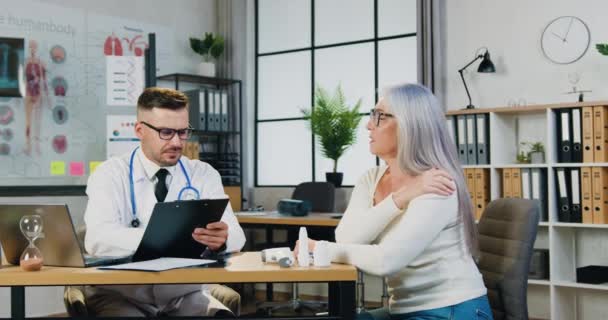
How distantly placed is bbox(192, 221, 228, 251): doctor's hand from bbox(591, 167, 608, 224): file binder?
3007mm

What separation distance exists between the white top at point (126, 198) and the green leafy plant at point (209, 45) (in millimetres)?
3910

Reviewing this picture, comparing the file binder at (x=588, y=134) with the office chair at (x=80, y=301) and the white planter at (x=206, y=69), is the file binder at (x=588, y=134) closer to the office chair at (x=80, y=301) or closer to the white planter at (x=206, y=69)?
the office chair at (x=80, y=301)

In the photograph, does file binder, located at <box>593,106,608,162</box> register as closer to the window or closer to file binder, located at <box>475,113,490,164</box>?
file binder, located at <box>475,113,490,164</box>

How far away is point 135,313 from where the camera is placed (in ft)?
8.20

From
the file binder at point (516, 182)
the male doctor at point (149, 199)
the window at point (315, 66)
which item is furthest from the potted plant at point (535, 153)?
the male doctor at point (149, 199)

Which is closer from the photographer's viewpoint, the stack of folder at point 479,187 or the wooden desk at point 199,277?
the wooden desk at point 199,277

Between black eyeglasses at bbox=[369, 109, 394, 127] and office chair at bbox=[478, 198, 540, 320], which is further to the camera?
office chair at bbox=[478, 198, 540, 320]

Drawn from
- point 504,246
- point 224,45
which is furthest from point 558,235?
point 224,45

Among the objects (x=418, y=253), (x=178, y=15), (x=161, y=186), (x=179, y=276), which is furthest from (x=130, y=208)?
(x=178, y=15)

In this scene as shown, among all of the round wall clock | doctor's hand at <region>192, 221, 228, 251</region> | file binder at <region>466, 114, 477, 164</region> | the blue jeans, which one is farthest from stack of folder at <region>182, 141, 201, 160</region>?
the blue jeans

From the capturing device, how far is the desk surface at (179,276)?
2.00 meters

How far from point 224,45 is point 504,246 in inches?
191

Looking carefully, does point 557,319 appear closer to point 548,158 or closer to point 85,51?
point 548,158

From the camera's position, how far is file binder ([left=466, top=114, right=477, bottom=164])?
203 inches
